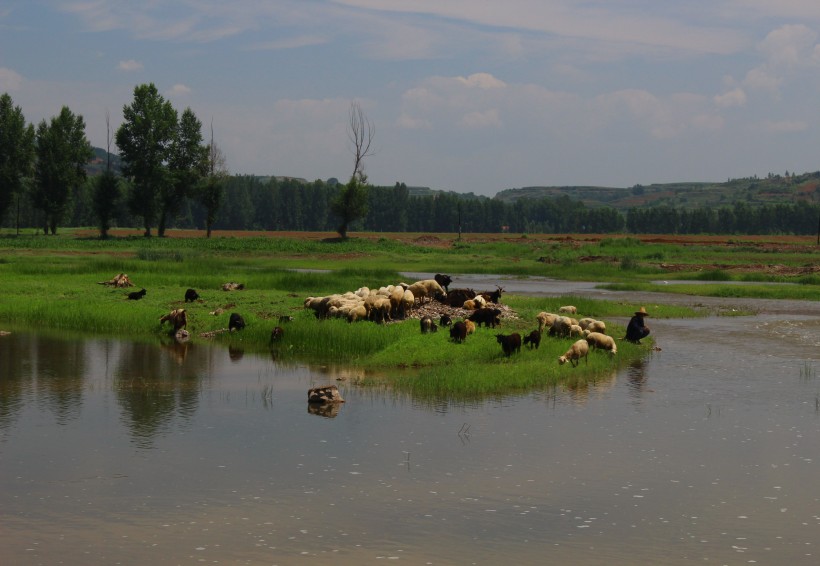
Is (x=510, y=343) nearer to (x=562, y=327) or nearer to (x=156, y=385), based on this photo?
(x=562, y=327)

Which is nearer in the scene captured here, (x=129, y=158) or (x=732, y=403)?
A: (x=732, y=403)

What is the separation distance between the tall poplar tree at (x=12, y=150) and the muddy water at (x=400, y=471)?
76911mm

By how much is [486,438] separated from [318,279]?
29.0 meters

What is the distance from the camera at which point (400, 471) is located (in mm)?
15422

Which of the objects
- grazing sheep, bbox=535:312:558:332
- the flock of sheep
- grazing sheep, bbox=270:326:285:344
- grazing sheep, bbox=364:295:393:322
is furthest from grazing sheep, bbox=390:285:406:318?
grazing sheep, bbox=535:312:558:332

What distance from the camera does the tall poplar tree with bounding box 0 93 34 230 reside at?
9481cm

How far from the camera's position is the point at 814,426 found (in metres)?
19.1

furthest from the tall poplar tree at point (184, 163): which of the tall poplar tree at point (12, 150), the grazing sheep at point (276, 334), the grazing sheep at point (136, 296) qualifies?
the grazing sheep at point (276, 334)

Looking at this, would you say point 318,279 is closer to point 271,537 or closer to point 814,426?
point 814,426

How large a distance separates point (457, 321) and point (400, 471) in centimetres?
1474

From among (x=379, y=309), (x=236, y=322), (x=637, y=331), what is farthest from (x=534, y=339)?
(x=236, y=322)

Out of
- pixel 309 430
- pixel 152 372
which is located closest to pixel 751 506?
pixel 309 430

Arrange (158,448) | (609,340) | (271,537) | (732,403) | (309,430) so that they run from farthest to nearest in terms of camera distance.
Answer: (609,340) → (732,403) → (309,430) → (158,448) → (271,537)

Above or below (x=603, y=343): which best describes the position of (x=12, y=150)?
above
